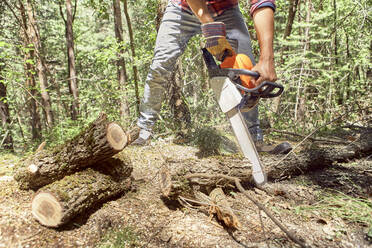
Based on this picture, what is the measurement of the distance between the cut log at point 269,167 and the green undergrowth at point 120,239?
0.41 metres

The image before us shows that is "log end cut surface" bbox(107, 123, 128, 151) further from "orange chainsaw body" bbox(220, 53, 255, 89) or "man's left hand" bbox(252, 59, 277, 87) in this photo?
"man's left hand" bbox(252, 59, 277, 87)

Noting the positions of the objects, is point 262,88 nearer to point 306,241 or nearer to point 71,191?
point 306,241

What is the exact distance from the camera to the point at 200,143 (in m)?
3.52

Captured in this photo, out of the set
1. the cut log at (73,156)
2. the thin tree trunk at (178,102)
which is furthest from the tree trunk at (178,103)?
the cut log at (73,156)

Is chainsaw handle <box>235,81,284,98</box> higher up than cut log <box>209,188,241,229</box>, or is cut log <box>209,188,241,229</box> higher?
chainsaw handle <box>235,81,284,98</box>

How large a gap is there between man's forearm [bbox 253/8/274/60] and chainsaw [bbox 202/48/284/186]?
0.20 meters

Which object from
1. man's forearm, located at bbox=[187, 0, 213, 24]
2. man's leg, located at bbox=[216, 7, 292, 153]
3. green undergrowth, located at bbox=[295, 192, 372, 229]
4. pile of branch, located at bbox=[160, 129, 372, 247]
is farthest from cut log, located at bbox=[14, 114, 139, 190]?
man's leg, located at bbox=[216, 7, 292, 153]

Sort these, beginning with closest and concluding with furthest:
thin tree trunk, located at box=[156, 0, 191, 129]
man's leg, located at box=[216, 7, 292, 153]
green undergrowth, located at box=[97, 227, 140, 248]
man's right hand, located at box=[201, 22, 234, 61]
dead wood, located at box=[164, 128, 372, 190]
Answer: green undergrowth, located at box=[97, 227, 140, 248], man's right hand, located at box=[201, 22, 234, 61], dead wood, located at box=[164, 128, 372, 190], man's leg, located at box=[216, 7, 292, 153], thin tree trunk, located at box=[156, 0, 191, 129]

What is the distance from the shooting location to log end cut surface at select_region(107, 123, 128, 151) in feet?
6.41

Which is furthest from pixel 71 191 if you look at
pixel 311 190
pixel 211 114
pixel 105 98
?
pixel 105 98

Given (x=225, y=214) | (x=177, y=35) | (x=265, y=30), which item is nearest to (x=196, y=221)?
(x=225, y=214)

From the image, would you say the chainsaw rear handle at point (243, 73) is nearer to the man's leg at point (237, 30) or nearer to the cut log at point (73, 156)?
the man's leg at point (237, 30)

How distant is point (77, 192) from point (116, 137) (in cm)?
53

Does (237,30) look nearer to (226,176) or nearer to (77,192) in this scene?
(226,176)
